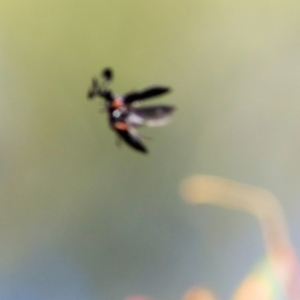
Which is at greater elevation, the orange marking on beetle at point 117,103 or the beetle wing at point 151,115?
the orange marking on beetle at point 117,103

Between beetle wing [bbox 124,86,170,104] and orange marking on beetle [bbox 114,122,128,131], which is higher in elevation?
beetle wing [bbox 124,86,170,104]

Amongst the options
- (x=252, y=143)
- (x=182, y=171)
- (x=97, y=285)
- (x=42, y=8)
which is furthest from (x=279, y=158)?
(x=42, y=8)

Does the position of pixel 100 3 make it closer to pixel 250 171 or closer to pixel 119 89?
pixel 119 89
